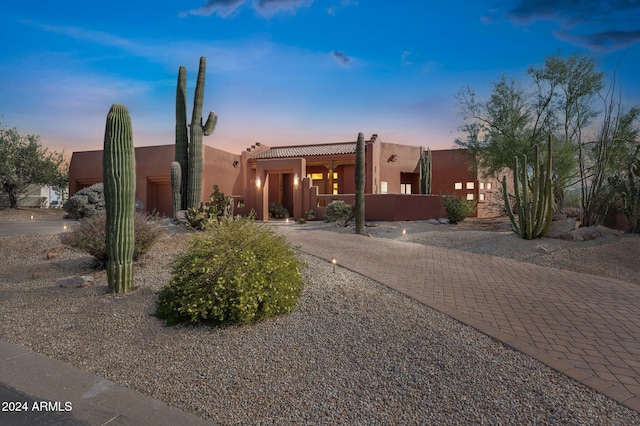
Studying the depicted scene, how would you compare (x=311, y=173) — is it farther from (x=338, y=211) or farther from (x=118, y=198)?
(x=118, y=198)

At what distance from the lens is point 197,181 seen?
41.1 feet

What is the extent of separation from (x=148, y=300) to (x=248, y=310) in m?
2.01

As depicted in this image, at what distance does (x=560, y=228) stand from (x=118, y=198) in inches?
451

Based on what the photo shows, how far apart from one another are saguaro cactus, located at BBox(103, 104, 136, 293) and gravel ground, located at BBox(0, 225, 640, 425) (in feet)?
1.42

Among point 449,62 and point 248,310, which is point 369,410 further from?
point 449,62

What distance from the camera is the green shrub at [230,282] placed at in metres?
4.03

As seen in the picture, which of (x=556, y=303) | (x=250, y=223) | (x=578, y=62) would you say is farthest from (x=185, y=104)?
(x=578, y=62)

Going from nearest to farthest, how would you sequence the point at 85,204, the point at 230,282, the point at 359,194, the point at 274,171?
1. the point at 230,282
2. the point at 359,194
3. the point at 85,204
4. the point at 274,171

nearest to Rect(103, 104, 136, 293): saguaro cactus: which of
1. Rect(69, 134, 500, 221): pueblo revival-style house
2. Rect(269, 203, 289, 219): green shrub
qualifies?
Rect(69, 134, 500, 221): pueblo revival-style house

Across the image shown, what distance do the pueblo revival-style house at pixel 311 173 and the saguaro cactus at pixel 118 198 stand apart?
15.0 metres

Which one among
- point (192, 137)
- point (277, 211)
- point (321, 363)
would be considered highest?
point (192, 137)

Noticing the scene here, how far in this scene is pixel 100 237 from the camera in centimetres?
663

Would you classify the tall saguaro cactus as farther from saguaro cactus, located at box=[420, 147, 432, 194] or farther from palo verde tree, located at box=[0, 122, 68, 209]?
palo verde tree, located at box=[0, 122, 68, 209]

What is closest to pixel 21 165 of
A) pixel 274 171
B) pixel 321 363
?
pixel 274 171
